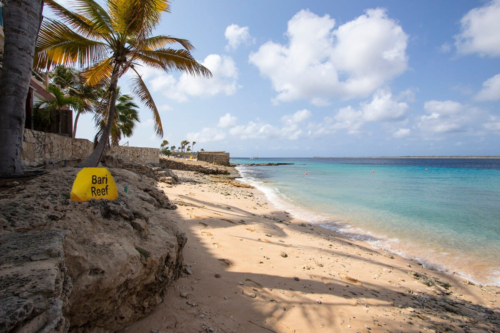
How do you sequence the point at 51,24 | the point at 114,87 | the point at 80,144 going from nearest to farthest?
the point at 51,24, the point at 114,87, the point at 80,144

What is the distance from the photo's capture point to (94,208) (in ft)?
8.02

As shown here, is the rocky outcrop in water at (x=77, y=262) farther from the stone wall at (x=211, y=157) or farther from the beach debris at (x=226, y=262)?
the stone wall at (x=211, y=157)

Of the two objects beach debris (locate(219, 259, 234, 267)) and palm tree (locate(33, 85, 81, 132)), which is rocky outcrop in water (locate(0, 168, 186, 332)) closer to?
beach debris (locate(219, 259, 234, 267))

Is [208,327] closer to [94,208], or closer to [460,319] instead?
[94,208]

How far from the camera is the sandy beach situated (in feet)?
8.29

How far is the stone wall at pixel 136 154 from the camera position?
61.2 ft

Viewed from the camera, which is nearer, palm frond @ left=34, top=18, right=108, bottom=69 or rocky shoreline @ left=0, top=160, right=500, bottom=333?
rocky shoreline @ left=0, top=160, right=500, bottom=333

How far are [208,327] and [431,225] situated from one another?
32.5ft

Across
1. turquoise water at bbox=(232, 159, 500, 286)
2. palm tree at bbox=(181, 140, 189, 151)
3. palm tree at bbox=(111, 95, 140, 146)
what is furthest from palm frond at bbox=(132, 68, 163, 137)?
palm tree at bbox=(181, 140, 189, 151)

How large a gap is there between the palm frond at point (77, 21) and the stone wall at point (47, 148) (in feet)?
11.2

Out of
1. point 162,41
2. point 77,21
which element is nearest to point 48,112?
point 77,21

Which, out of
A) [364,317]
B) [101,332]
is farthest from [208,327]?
[364,317]

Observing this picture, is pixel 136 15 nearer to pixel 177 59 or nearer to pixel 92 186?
pixel 177 59

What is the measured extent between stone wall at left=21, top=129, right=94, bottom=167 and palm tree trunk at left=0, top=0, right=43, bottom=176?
284 centimetres
